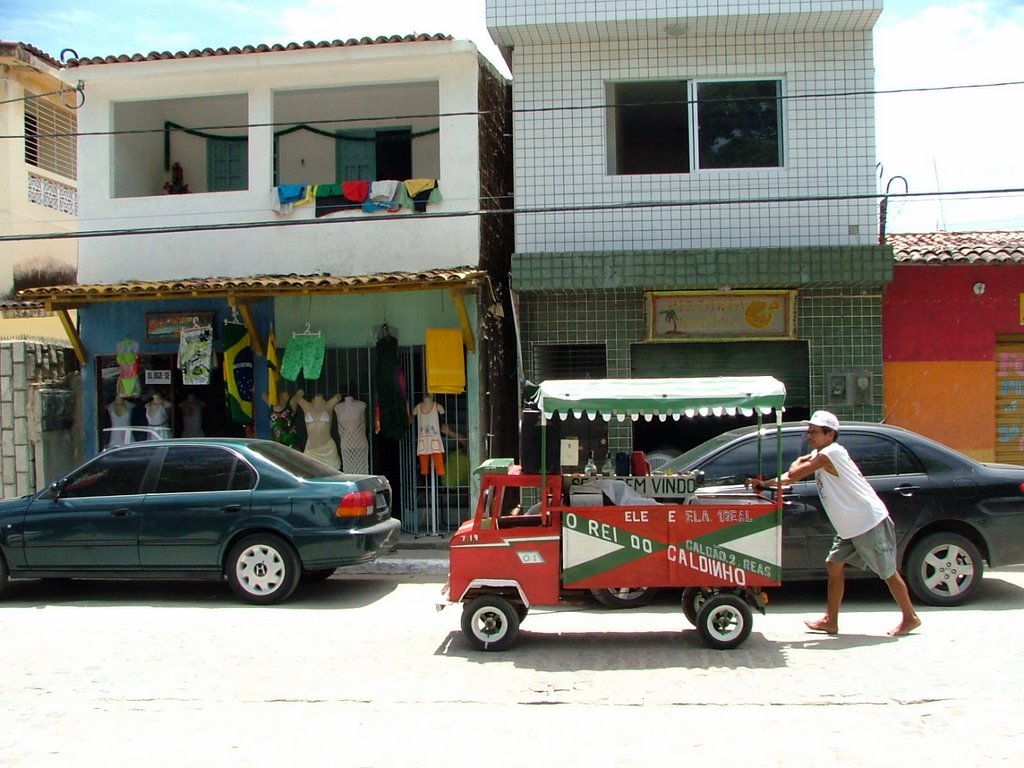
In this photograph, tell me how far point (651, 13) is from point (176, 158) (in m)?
7.70

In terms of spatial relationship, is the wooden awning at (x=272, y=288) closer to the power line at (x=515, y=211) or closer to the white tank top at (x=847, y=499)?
the power line at (x=515, y=211)

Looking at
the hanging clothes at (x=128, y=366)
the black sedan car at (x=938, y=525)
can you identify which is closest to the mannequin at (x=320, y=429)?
the hanging clothes at (x=128, y=366)

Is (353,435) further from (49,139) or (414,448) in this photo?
(49,139)

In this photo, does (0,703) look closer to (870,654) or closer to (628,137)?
(870,654)

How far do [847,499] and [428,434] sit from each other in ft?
20.6

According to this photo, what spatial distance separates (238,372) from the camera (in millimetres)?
13031

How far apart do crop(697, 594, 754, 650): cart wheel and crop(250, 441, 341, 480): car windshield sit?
160 inches

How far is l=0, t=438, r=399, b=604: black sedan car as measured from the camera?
8.87m

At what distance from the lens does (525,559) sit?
7.01 meters

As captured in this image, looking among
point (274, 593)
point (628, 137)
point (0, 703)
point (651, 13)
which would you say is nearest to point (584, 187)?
point (628, 137)

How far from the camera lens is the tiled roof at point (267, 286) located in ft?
37.6

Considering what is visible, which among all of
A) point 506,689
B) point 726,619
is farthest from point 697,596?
point 506,689

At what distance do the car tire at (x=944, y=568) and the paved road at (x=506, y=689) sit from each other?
200mm

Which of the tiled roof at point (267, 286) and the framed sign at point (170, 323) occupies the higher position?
the tiled roof at point (267, 286)
